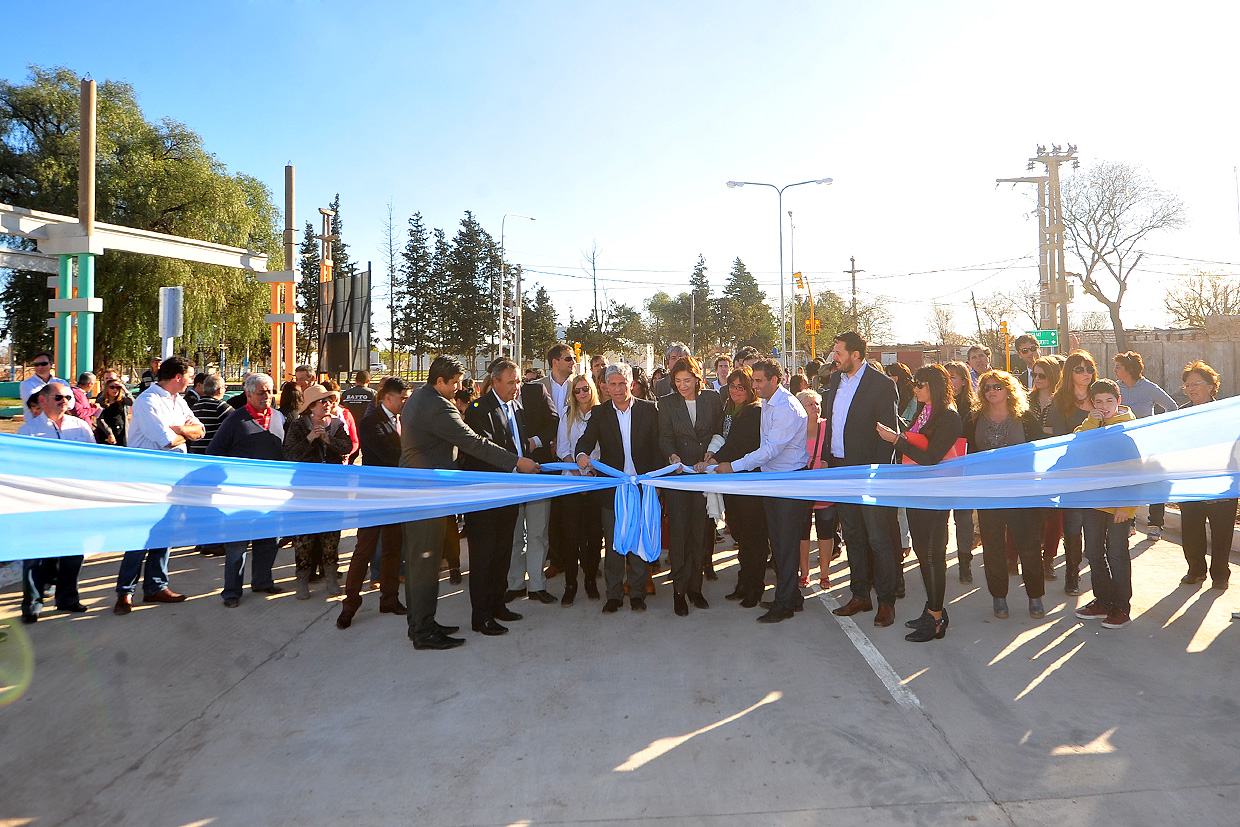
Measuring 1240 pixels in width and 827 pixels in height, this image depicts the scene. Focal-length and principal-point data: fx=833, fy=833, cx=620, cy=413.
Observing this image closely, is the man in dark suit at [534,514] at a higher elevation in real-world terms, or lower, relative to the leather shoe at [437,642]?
higher

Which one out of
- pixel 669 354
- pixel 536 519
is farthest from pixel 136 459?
pixel 669 354

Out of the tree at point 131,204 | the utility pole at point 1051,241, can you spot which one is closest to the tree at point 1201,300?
the utility pole at point 1051,241

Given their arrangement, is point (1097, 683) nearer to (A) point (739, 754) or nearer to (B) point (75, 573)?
(A) point (739, 754)

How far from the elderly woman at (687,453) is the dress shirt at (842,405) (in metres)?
0.91

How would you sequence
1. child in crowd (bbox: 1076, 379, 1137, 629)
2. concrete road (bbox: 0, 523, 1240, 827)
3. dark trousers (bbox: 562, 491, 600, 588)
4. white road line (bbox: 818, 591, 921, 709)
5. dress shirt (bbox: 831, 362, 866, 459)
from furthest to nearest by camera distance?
1. dark trousers (bbox: 562, 491, 600, 588)
2. dress shirt (bbox: 831, 362, 866, 459)
3. child in crowd (bbox: 1076, 379, 1137, 629)
4. white road line (bbox: 818, 591, 921, 709)
5. concrete road (bbox: 0, 523, 1240, 827)

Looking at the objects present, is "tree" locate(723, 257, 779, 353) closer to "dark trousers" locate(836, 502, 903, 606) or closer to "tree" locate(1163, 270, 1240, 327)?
"tree" locate(1163, 270, 1240, 327)

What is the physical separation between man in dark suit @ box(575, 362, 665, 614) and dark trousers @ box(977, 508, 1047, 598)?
2.43 m

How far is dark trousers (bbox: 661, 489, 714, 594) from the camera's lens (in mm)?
6219

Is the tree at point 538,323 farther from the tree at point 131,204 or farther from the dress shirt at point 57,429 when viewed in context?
the dress shirt at point 57,429

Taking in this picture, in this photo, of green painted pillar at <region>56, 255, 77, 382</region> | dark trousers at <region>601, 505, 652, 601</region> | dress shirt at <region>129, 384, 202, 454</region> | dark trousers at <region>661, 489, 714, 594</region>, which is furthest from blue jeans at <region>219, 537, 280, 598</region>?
green painted pillar at <region>56, 255, 77, 382</region>

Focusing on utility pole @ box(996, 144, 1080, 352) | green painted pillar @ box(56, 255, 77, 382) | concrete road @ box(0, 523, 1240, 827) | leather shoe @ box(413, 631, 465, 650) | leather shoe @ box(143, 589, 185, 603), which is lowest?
concrete road @ box(0, 523, 1240, 827)

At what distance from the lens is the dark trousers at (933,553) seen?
17.9ft

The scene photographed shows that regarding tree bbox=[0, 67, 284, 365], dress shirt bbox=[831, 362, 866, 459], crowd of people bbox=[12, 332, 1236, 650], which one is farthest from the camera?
tree bbox=[0, 67, 284, 365]

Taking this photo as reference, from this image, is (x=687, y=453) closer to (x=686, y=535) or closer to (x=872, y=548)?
(x=686, y=535)
